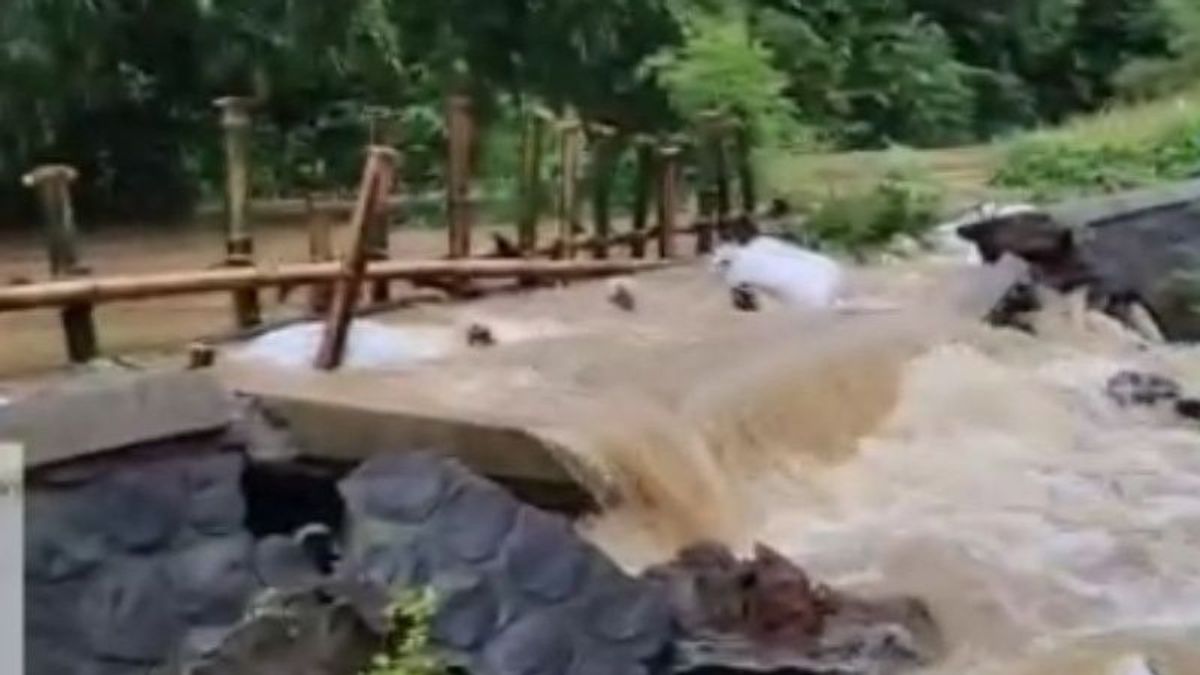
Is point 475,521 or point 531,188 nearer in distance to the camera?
point 475,521

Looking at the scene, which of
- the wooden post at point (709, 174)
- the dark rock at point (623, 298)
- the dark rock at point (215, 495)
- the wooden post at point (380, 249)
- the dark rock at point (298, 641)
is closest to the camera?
the dark rock at point (298, 641)

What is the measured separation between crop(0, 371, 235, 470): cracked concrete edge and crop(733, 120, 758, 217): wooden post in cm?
613

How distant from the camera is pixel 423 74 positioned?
45.8 feet

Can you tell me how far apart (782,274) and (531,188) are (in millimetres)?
1177

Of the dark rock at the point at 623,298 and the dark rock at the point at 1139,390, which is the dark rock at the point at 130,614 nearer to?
the dark rock at the point at 623,298

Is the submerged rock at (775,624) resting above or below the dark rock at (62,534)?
below

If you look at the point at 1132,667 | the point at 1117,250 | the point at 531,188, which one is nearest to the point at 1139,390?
the point at 1117,250

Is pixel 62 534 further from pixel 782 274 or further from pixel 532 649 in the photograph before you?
pixel 782 274

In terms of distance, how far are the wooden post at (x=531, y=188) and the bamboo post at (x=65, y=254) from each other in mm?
2058

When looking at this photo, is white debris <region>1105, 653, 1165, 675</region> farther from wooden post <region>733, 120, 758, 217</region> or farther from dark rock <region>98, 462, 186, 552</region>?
wooden post <region>733, 120, 758, 217</region>

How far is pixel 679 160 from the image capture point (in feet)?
34.5

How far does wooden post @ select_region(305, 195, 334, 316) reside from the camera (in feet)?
24.8

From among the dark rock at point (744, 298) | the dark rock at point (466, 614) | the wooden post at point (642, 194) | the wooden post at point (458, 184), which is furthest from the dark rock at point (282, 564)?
the wooden post at point (642, 194)

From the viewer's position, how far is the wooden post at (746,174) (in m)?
11.1
